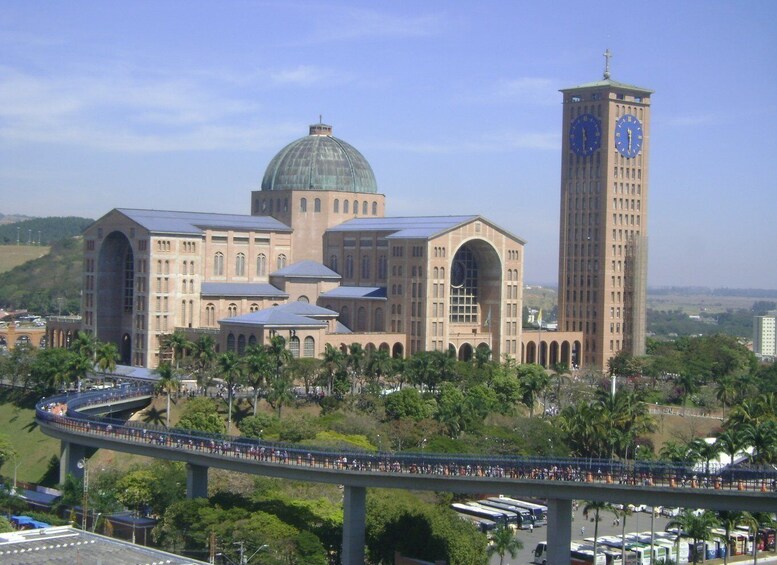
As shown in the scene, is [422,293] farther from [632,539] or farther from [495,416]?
[632,539]

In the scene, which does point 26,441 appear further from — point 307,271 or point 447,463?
point 447,463

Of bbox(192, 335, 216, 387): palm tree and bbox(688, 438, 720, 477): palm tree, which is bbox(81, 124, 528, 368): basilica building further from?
bbox(688, 438, 720, 477): palm tree

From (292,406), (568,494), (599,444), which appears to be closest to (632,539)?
(599,444)

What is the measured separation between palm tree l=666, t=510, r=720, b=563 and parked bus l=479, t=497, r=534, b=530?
13.1 meters

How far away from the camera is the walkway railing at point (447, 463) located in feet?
249

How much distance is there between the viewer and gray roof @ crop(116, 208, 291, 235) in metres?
143

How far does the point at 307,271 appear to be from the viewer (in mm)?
154000

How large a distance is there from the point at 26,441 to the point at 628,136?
78743 millimetres

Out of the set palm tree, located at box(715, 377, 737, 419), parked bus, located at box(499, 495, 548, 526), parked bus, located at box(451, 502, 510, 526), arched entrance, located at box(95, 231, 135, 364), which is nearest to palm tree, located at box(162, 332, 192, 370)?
arched entrance, located at box(95, 231, 135, 364)

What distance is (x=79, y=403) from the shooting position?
378ft

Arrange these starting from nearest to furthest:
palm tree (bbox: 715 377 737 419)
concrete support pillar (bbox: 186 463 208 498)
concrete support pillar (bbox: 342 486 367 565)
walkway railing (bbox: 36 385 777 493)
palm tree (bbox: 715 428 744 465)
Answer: walkway railing (bbox: 36 385 777 493) < concrete support pillar (bbox: 342 486 367 565) < palm tree (bbox: 715 428 744 465) < concrete support pillar (bbox: 186 463 208 498) < palm tree (bbox: 715 377 737 419)

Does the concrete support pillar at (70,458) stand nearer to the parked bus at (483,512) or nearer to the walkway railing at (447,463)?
the walkway railing at (447,463)

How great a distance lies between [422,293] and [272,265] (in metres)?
19.3

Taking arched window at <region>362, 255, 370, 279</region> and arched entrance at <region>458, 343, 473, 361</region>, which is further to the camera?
arched window at <region>362, 255, 370, 279</region>
